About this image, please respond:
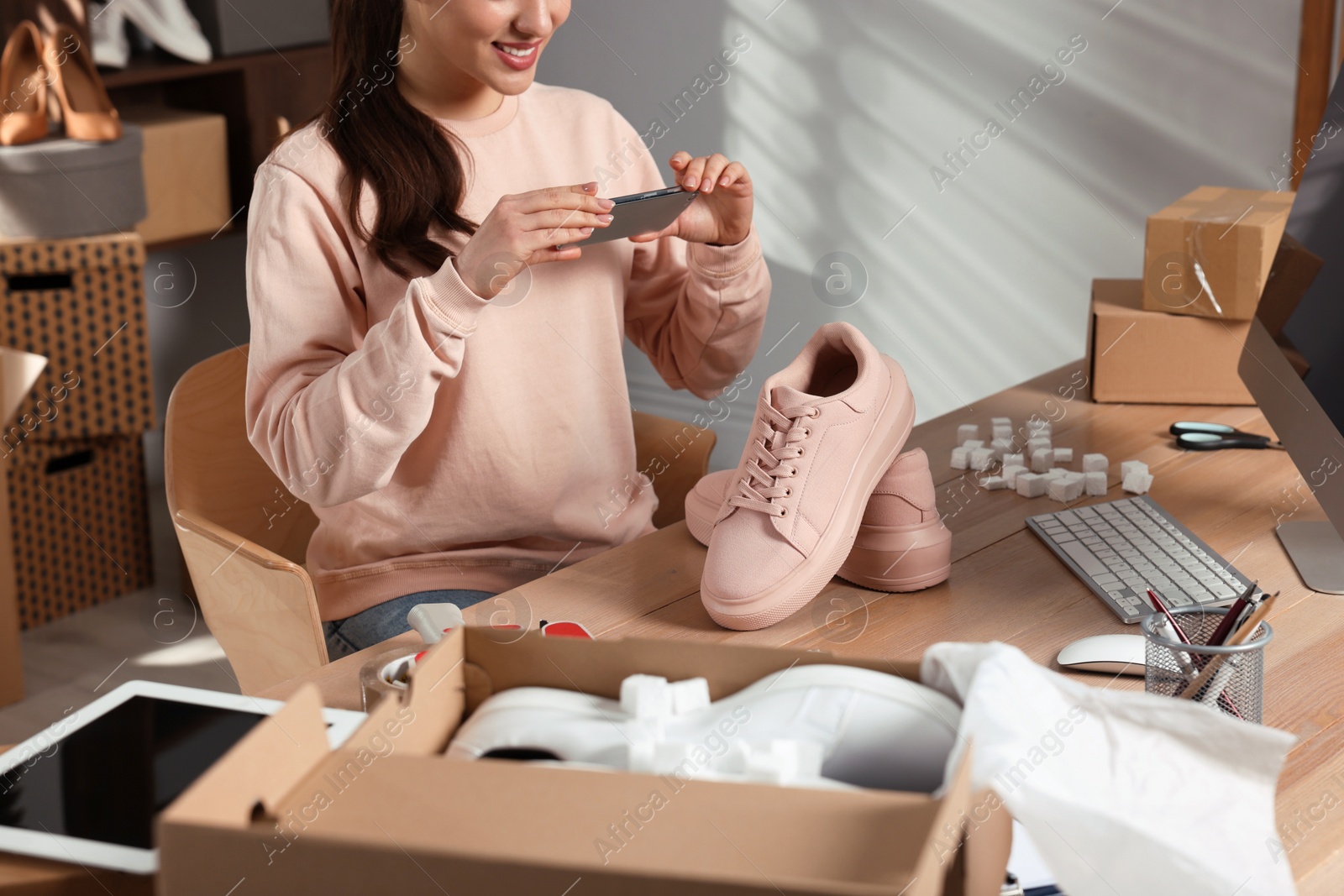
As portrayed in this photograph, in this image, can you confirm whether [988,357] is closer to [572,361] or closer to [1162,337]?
[1162,337]

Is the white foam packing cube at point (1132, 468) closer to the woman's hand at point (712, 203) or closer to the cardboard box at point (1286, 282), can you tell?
the cardboard box at point (1286, 282)

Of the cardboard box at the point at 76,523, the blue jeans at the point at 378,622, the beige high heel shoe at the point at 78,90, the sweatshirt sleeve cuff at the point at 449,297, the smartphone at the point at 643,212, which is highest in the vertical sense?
the beige high heel shoe at the point at 78,90

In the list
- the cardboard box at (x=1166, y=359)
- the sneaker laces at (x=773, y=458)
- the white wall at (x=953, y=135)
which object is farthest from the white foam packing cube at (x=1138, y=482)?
the white wall at (x=953, y=135)

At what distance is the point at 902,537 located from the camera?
1.08 m

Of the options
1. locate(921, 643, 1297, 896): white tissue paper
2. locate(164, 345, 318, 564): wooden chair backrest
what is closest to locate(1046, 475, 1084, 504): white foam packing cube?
locate(921, 643, 1297, 896): white tissue paper

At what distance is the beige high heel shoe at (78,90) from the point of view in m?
2.44

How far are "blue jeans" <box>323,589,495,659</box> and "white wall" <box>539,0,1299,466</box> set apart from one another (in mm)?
1617

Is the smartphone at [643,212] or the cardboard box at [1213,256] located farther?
the cardboard box at [1213,256]

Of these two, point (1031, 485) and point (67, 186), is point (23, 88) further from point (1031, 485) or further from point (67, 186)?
point (1031, 485)

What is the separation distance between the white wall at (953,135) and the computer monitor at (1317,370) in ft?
3.62

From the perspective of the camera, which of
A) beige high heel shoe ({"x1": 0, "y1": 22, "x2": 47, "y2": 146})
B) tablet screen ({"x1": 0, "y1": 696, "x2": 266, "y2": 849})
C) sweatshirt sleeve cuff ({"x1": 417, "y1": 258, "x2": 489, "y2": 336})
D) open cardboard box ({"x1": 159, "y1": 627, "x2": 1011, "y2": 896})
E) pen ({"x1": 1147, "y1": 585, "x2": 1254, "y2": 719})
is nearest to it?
open cardboard box ({"x1": 159, "y1": 627, "x2": 1011, "y2": 896})

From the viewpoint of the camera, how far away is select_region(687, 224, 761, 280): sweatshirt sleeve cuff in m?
1.46

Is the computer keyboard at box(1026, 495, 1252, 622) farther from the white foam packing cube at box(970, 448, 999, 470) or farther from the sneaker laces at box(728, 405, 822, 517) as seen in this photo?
the sneaker laces at box(728, 405, 822, 517)

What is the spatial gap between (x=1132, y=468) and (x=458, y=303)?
745 millimetres
